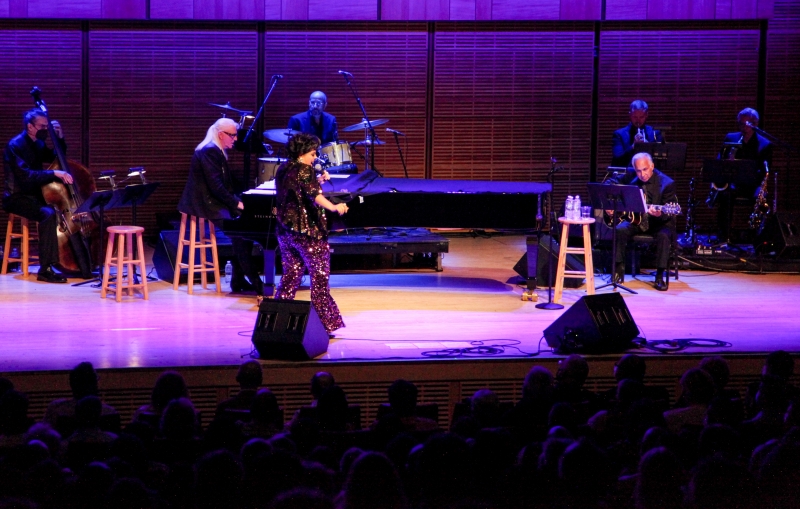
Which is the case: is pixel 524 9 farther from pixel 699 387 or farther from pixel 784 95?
pixel 699 387

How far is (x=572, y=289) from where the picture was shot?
347 inches

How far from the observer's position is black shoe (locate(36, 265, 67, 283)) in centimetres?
873

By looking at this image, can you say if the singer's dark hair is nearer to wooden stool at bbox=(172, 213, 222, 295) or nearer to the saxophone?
wooden stool at bbox=(172, 213, 222, 295)

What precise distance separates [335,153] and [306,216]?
3.24 meters

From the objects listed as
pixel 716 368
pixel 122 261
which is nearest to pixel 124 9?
pixel 122 261

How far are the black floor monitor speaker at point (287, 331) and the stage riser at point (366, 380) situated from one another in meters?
0.10

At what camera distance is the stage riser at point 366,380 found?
5.70 meters

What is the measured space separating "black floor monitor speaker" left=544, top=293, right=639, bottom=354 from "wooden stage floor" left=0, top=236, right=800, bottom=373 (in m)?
0.19

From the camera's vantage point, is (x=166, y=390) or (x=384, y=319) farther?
(x=384, y=319)

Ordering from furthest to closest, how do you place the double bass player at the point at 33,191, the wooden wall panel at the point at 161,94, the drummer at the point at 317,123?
the wooden wall panel at the point at 161,94 → the drummer at the point at 317,123 → the double bass player at the point at 33,191

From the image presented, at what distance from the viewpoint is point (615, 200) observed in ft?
26.9

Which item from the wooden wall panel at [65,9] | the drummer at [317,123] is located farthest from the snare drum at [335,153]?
the wooden wall panel at [65,9]

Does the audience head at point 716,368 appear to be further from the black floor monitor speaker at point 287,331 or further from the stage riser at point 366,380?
the black floor monitor speaker at point 287,331

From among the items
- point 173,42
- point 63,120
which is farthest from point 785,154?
point 63,120
